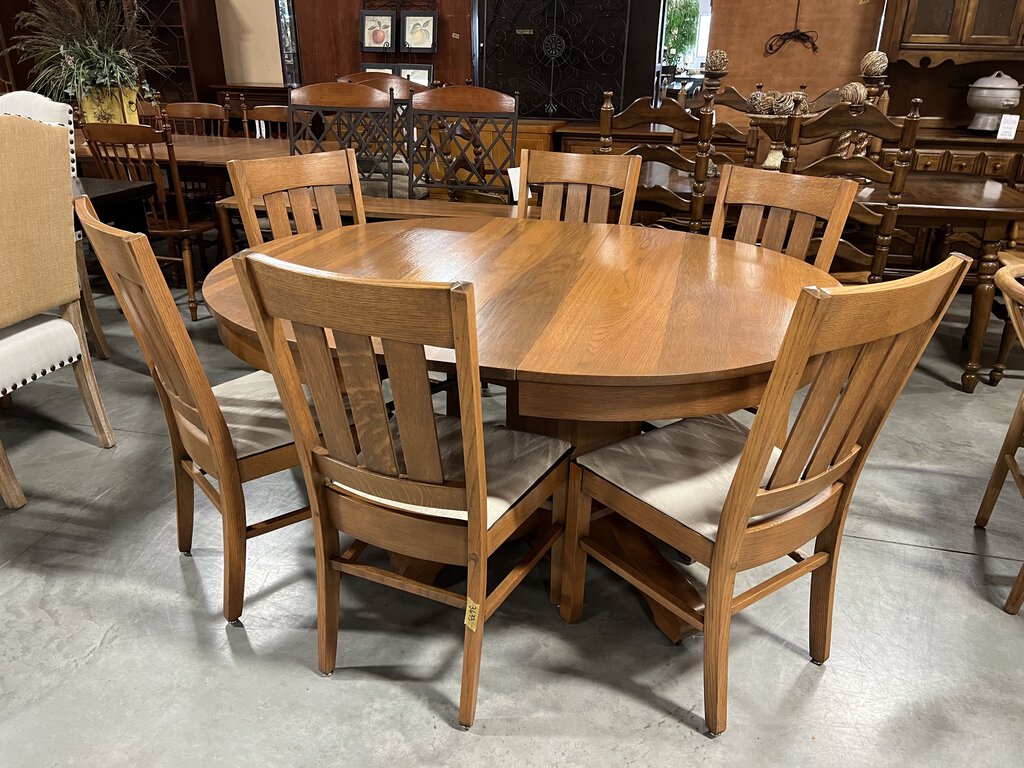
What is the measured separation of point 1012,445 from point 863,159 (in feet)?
3.83

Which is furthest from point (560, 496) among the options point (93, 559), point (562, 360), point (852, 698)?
point (93, 559)

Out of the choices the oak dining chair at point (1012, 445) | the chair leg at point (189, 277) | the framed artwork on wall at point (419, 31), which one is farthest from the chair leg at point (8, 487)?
the framed artwork on wall at point (419, 31)

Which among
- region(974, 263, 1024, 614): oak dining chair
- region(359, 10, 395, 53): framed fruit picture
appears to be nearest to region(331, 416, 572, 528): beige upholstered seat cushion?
region(974, 263, 1024, 614): oak dining chair

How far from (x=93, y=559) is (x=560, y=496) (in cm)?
133

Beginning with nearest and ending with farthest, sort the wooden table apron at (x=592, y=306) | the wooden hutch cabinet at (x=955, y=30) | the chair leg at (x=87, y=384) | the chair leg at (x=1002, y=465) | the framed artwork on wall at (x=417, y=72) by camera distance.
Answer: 1. the wooden table apron at (x=592, y=306)
2. the chair leg at (x=1002, y=465)
3. the chair leg at (x=87, y=384)
4. the wooden hutch cabinet at (x=955, y=30)
5. the framed artwork on wall at (x=417, y=72)

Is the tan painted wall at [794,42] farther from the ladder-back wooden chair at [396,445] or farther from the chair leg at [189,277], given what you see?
the ladder-back wooden chair at [396,445]

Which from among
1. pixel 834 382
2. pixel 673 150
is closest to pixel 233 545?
pixel 834 382

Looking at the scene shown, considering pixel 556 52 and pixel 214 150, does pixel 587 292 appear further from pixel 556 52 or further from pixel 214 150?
pixel 556 52

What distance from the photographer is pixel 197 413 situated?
155 centimetres

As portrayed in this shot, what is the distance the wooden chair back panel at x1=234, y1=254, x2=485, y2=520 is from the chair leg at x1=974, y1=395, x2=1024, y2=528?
5.41ft

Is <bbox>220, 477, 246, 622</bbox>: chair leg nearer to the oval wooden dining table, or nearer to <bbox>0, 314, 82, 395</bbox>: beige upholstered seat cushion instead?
the oval wooden dining table

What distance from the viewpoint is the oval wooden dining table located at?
131 centimetres

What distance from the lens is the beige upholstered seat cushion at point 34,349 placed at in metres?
2.12

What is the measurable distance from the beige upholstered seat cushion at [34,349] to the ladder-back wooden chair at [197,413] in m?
0.69
